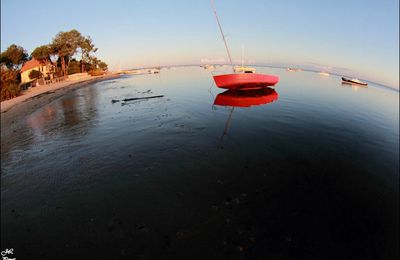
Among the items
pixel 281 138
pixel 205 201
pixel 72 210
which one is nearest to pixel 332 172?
pixel 281 138

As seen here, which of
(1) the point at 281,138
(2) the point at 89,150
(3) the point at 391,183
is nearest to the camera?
(3) the point at 391,183

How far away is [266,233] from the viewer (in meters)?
6.33

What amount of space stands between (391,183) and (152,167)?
476 inches

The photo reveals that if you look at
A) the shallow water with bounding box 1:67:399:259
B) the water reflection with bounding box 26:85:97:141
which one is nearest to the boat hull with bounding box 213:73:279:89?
the shallow water with bounding box 1:67:399:259

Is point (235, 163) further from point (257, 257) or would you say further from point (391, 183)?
point (391, 183)

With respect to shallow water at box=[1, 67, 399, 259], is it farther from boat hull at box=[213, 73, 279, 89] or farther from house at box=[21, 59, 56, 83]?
house at box=[21, 59, 56, 83]

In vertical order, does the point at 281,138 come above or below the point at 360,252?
above

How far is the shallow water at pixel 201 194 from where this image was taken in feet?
19.8

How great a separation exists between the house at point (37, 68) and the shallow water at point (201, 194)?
63.1 meters

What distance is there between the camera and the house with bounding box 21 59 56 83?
6225 cm

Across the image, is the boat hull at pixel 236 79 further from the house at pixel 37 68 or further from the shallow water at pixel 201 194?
the house at pixel 37 68

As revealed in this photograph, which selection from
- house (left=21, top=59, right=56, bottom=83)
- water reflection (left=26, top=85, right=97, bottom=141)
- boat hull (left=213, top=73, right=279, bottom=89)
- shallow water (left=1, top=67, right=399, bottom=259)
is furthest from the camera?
house (left=21, top=59, right=56, bottom=83)

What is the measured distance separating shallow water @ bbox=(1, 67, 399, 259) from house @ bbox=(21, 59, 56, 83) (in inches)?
2485

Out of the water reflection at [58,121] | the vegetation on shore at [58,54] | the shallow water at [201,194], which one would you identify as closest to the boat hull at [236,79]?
the shallow water at [201,194]
